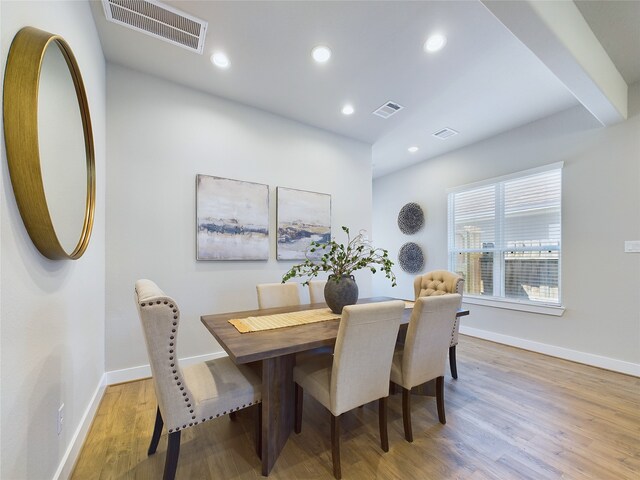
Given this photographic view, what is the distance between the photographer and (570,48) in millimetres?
1855

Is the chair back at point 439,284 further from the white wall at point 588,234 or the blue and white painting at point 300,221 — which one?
the white wall at point 588,234

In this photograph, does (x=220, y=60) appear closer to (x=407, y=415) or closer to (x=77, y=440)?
(x=77, y=440)

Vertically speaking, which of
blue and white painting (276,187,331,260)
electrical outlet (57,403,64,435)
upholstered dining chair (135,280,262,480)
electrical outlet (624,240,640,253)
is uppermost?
blue and white painting (276,187,331,260)

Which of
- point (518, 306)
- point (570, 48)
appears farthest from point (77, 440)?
point (518, 306)

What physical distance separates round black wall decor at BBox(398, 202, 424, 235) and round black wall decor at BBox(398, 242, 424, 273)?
0.92 ft

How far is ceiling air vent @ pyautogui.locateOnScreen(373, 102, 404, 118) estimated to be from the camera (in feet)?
9.98

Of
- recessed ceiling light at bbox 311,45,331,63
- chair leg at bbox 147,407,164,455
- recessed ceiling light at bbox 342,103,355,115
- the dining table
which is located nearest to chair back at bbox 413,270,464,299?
the dining table

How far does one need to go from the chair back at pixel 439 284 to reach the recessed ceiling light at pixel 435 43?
6.52 feet

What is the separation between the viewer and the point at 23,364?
100 centimetres

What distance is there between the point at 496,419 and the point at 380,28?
3.02 meters

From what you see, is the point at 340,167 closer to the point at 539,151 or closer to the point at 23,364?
the point at 539,151

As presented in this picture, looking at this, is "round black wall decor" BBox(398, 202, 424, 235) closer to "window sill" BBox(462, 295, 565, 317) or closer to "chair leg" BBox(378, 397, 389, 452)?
"window sill" BBox(462, 295, 565, 317)

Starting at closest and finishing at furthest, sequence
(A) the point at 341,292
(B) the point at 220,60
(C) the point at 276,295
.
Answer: (A) the point at 341,292
(B) the point at 220,60
(C) the point at 276,295

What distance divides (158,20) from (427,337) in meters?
2.93
